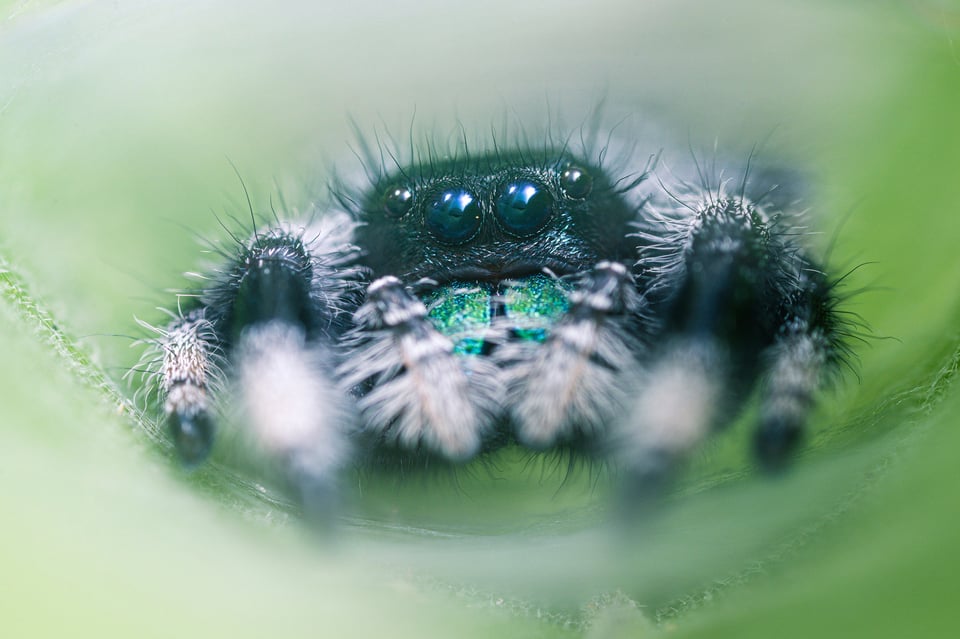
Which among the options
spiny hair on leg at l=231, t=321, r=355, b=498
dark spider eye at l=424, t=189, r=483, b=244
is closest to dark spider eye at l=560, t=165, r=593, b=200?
dark spider eye at l=424, t=189, r=483, b=244

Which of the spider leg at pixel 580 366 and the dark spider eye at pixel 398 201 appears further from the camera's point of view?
the dark spider eye at pixel 398 201

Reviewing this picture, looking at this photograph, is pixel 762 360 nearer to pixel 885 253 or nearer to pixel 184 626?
pixel 885 253

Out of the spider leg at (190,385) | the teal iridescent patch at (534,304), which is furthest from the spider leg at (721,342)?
the spider leg at (190,385)

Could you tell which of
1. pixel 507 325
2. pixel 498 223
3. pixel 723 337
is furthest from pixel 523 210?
pixel 723 337

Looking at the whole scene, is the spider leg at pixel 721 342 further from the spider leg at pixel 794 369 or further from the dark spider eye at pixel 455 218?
the dark spider eye at pixel 455 218

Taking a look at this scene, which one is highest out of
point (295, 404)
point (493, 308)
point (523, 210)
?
point (523, 210)

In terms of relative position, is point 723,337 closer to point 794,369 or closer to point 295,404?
point 794,369
